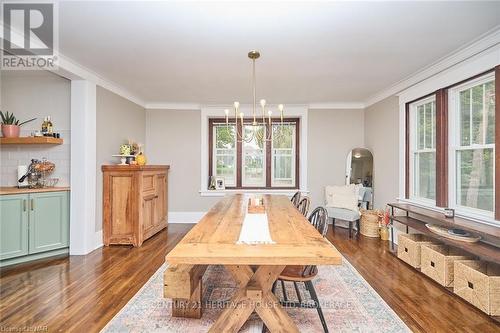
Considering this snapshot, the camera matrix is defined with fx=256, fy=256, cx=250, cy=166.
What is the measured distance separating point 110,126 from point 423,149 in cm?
466

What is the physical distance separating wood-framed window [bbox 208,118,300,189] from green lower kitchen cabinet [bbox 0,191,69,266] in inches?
107

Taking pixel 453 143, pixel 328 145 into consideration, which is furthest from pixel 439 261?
pixel 328 145

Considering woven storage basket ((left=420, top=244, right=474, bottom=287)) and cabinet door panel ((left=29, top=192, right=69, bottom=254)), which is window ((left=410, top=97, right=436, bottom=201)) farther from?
cabinet door panel ((left=29, top=192, right=69, bottom=254))

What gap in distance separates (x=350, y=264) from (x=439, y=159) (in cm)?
171

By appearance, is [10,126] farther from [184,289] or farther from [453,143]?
[453,143]

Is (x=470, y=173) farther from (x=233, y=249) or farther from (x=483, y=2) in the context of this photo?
(x=233, y=249)

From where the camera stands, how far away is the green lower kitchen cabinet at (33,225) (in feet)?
9.86

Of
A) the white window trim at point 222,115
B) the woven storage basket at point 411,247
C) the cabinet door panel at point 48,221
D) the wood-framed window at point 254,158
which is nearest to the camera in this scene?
the woven storage basket at point 411,247

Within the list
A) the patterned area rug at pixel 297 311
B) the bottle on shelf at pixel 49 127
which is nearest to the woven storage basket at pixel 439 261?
the patterned area rug at pixel 297 311

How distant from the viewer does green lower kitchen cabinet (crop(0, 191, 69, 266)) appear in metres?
3.01

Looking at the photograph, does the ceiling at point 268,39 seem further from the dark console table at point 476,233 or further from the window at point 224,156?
the dark console table at point 476,233

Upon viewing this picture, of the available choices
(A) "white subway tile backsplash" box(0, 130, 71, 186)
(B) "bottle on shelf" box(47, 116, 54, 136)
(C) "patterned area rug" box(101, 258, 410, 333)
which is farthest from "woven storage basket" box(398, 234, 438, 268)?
(B) "bottle on shelf" box(47, 116, 54, 136)

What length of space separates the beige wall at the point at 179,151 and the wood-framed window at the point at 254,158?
0.38 metres

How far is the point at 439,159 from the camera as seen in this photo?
319 centimetres
